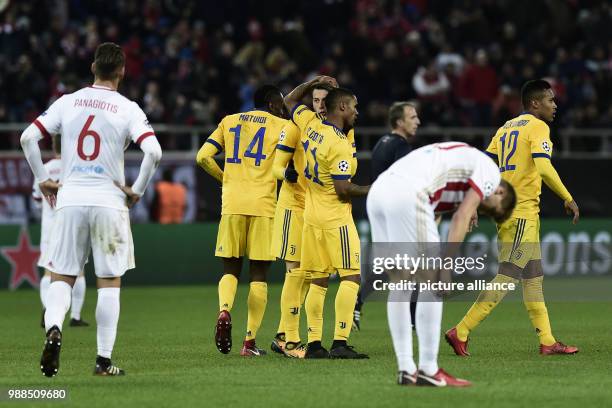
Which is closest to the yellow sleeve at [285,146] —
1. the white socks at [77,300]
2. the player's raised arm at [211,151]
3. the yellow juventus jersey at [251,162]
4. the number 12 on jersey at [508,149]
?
the yellow juventus jersey at [251,162]

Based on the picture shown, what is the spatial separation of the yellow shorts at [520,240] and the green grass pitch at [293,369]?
0.89 meters

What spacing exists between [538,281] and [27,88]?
13283mm

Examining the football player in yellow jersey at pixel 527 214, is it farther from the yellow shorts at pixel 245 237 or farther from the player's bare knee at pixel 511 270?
the yellow shorts at pixel 245 237

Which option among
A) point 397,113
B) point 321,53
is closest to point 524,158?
point 397,113

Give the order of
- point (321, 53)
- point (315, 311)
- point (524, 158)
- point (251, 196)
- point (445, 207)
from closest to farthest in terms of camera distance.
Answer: point (445, 207) < point (315, 311) < point (251, 196) < point (524, 158) < point (321, 53)

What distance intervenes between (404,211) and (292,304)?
310 cm

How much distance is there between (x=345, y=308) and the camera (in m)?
11.0

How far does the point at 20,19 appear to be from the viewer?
24406 mm

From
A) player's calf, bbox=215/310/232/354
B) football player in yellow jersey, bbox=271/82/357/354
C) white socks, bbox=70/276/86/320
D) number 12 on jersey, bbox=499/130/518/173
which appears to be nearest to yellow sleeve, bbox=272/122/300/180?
football player in yellow jersey, bbox=271/82/357/354

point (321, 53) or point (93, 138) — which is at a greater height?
point (321, 53)

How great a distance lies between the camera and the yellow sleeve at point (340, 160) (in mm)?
10922

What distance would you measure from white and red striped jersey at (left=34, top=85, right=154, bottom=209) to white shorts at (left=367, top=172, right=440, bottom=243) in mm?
1929

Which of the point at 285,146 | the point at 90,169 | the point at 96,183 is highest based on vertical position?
the point at 285,146

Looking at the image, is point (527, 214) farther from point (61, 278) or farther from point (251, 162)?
point (61, 278)
